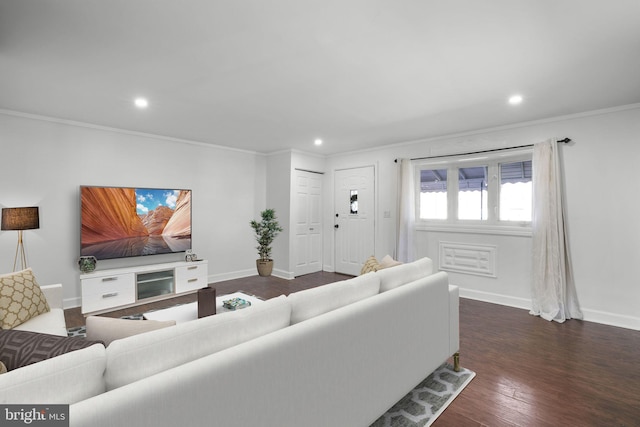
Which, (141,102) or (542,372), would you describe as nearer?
(542,372)

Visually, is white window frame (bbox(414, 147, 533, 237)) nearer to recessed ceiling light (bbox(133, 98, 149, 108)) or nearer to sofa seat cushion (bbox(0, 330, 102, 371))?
recessed ceiling light (bbox(133, 98, 149, 108))

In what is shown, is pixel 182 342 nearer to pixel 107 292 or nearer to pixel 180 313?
pixel 180 313

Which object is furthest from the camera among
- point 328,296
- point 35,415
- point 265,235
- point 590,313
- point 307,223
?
point 307,223

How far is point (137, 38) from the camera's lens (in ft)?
6.79

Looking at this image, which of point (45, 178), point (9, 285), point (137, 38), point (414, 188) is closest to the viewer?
point (137, 38)

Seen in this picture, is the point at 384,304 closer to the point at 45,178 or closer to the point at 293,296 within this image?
the point at 293,296

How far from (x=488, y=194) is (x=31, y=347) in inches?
193

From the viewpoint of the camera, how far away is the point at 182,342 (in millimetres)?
1162

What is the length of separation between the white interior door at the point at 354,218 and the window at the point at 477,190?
0.99 metres

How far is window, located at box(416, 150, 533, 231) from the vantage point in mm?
4219

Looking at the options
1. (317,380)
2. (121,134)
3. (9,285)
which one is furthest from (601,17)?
(121,134)

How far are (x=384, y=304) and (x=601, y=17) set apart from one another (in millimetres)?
2162

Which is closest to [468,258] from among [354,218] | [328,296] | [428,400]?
[354,218]

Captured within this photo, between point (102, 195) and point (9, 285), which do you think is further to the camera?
point (102, 195)
